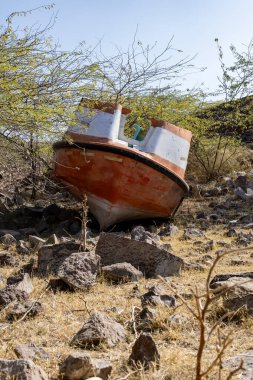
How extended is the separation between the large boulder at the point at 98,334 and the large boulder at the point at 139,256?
2208mm

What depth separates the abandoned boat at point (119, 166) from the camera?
28.8ft

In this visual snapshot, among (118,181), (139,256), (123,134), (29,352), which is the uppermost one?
(123,134)

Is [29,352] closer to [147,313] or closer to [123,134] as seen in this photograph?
[147,313]

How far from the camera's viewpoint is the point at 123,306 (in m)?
4.49

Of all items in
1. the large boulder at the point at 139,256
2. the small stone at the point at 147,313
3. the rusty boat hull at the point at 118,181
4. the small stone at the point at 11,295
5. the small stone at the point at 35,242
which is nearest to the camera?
the small stone at the point at 147,313

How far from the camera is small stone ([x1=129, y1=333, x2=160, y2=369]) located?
9.82 ft

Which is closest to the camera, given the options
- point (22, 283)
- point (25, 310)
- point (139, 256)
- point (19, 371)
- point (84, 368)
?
point (19, 371)

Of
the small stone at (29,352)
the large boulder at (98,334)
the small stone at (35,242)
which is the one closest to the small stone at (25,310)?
the large boulder at (98,334)

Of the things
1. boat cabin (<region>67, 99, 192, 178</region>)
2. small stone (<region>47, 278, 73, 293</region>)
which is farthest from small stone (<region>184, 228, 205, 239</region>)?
small stone (<region>47, 278, 73, 293</region>)

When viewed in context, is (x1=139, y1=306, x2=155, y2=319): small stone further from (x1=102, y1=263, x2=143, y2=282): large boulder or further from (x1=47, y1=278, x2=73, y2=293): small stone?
(x1=102, y1=263, x2=143, y2=282): large boulder

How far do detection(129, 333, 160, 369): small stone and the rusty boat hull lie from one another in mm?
5624

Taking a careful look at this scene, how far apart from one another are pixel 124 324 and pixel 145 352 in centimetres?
89

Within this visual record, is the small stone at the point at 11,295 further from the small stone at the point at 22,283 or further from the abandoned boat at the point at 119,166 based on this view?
the abandoned boat at the point at 119,166

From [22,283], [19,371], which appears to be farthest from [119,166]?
[19,371]
